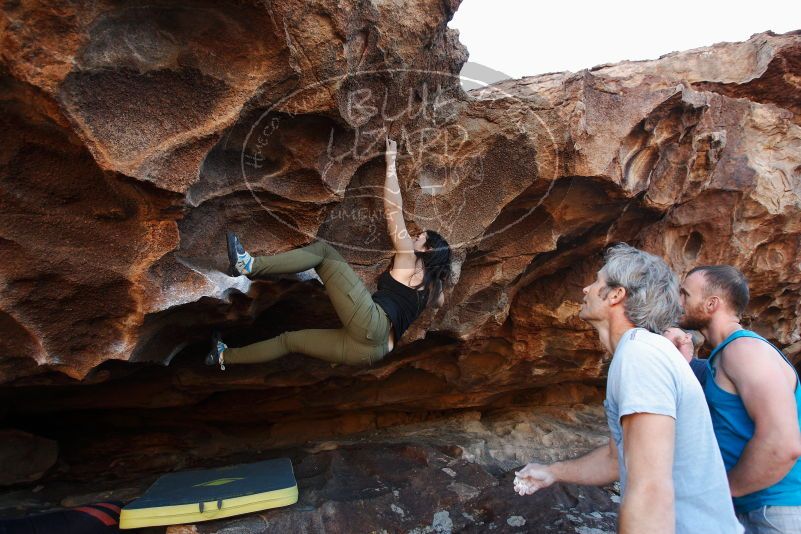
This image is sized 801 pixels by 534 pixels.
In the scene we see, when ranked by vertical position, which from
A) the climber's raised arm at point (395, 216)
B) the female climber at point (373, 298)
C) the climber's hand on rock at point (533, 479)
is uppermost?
the climber's raised arm at point (395, 216)

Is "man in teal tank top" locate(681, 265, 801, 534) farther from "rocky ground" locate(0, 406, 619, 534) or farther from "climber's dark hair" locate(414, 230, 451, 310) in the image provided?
"rocky ground" locate(0, 406, 619, 534)

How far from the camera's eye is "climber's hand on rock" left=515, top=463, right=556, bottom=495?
5.77 feet

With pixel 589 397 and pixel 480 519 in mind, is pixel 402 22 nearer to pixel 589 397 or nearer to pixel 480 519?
pixel 480 519

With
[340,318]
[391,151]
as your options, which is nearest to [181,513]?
[340,318]

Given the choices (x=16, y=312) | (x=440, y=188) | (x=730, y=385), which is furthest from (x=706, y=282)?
(x=16, y=312)

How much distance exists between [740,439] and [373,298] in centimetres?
151

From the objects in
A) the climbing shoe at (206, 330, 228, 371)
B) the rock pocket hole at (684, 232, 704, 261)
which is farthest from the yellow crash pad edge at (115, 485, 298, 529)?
the rock pocket hole at (684, 232, 704, 261)

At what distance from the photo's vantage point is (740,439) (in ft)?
5.65

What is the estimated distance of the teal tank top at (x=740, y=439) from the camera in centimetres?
167

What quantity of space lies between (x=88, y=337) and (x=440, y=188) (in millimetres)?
1707

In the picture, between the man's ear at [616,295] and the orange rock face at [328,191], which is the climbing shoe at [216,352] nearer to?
the orange rock face at [328,191]

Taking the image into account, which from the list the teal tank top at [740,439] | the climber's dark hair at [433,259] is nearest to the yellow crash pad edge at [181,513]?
the climber's dark hair at [433,259]

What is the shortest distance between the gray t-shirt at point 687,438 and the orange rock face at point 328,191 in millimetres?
1428

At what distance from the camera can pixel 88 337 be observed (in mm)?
2326
